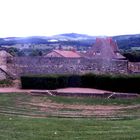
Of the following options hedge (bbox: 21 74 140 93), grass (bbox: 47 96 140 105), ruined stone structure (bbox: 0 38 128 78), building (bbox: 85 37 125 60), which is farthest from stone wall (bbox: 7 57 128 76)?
building (bbox: 85 37 125 60)

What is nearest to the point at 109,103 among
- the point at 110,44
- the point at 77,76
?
the point at 77,76

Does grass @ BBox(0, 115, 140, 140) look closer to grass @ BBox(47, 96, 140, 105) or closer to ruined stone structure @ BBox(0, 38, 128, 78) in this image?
grass @ BBox(47, 96, 140, 105)

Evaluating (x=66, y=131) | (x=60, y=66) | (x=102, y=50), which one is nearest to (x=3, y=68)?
(x=60, y=66)

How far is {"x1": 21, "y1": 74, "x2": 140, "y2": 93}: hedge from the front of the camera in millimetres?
27219

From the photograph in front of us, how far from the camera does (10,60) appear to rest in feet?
107

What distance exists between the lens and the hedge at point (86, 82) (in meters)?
27.2

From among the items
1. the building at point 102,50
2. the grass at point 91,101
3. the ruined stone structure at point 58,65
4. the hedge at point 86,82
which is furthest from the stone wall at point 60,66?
the building at point 102,50

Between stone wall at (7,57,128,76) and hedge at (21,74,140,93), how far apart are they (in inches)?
101

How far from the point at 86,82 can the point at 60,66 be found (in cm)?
370

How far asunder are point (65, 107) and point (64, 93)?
500 cm

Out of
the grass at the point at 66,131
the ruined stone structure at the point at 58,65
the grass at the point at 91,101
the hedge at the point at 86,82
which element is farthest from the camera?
the ruined stone structure at the point at 58,65

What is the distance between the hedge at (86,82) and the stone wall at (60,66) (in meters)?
2.56

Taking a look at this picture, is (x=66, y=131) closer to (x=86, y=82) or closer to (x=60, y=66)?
(x=86, y=82)

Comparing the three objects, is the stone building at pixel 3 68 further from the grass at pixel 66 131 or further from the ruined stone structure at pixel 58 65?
the grass at pixel 66 131
